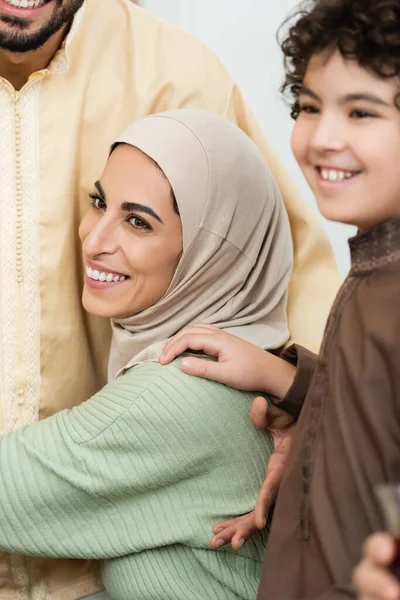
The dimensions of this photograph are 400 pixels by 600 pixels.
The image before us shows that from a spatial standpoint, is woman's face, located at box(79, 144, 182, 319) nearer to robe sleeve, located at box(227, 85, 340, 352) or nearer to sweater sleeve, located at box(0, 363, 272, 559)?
sweater sleeve, located at box(0, 363, 272, 559)

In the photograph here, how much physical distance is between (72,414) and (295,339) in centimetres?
53

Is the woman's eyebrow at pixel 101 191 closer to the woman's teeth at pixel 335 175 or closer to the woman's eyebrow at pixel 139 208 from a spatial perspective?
the woman's eyebrow at pixel 139 208

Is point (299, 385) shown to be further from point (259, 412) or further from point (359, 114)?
point (359, 114)

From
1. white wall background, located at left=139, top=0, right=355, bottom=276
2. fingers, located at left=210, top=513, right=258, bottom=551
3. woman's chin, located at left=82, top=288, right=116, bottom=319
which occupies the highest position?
white wall background, located at left=139, top=0, right=355, bottom=276

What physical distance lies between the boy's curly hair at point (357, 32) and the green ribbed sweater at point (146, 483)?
0.60 meters

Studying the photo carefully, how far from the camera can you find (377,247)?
1.16m

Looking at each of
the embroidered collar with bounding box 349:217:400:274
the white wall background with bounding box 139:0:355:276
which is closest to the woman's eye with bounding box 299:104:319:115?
the embroidered collar with bounding box 349:217:400:274

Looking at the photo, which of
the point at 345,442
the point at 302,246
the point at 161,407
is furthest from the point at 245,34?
the point at 345,442

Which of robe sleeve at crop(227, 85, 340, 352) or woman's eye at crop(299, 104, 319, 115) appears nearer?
woman's eye at crop(299, 104, 319, 115)

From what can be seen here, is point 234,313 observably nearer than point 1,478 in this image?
No

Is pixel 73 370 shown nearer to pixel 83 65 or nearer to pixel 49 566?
pixel 49 566

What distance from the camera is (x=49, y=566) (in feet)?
6.15

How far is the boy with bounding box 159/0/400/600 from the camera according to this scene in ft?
3.50

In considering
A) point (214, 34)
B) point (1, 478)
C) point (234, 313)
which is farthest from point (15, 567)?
point (214, 34)
